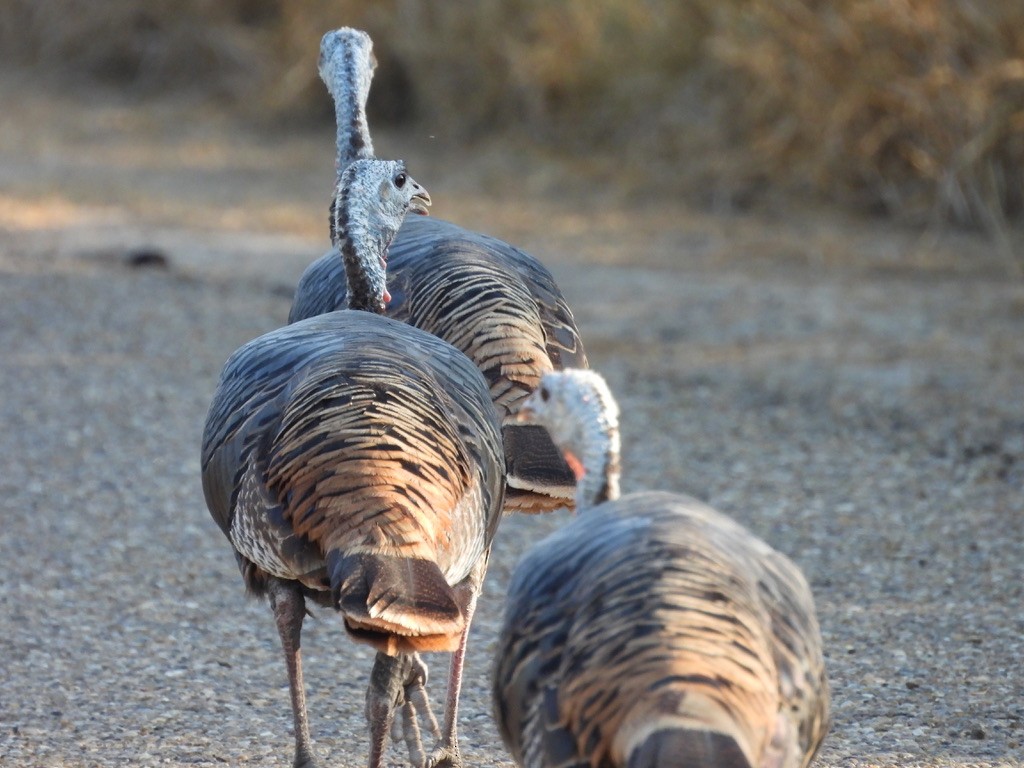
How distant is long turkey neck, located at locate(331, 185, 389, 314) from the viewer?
4.72 m

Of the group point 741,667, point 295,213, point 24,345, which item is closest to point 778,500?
point 741,667

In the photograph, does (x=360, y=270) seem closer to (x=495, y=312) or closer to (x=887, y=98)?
(x=495, y=312)


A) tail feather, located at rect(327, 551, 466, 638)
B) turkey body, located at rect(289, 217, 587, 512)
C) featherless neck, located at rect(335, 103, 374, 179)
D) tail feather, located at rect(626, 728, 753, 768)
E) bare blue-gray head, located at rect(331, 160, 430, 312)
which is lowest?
tail feather, located at rect(327, 551, 466, 638)

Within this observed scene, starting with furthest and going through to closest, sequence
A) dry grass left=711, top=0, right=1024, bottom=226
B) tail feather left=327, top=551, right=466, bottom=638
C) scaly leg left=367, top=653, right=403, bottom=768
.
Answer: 1. dry grass left=711, top=0, right=1024, bottom=226
2. scaly leg left=367, top=653, right=403, bottom=768
3. tail feather left=327, top=551, right=466, bottom=638

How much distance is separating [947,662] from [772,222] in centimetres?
662

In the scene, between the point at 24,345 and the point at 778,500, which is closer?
the point at 778,500

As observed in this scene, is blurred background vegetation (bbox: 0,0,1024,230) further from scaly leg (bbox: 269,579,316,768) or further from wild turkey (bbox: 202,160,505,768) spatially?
scaly leg (bbox: 269,579,316,768)

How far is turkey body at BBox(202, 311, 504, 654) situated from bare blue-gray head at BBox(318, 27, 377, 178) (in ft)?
5.74

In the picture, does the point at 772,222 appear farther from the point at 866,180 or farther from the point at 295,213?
→ the point at 295,213

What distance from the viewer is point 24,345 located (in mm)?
8711

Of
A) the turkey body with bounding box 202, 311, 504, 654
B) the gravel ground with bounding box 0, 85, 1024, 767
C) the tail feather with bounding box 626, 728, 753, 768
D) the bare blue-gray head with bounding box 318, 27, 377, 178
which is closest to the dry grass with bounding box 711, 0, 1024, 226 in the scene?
the gravel ground with bounding box 0, 85, 1024, 767

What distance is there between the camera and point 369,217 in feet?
16.1

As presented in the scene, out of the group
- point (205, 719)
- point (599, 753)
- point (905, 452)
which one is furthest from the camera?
point (905, 452)

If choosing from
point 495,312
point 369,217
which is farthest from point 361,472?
point 369,217
